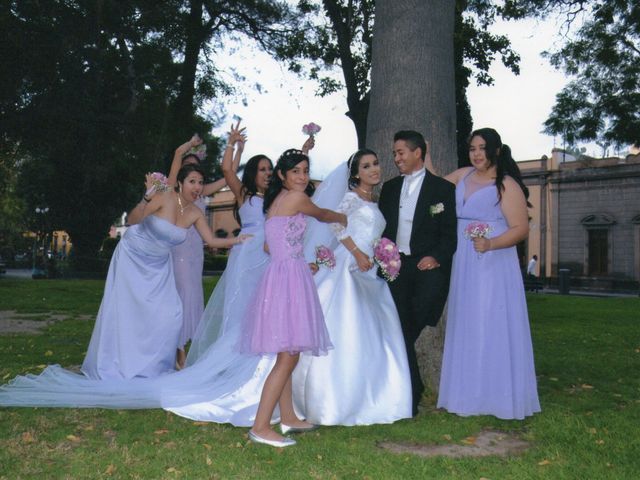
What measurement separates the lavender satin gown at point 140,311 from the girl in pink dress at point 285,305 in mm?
2310

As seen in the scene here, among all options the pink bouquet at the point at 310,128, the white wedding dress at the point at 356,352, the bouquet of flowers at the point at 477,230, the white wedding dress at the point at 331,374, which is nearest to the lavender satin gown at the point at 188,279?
the white wedding dress at the point at 331,374

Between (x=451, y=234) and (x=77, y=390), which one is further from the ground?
(x=451, y=234)

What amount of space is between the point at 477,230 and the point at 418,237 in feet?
1.78

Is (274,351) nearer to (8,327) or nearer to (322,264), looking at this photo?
(322,264)

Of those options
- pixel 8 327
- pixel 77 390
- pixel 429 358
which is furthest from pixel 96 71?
pixel 429 358

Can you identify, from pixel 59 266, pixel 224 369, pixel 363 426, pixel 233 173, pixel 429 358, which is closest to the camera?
pixel 363 426

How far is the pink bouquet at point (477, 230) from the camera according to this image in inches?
221

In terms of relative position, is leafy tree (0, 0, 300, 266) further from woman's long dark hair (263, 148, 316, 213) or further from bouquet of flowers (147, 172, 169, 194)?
woman's long dark hair (263, 148, 316, 213)


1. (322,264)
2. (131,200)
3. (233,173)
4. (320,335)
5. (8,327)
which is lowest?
(8,327)

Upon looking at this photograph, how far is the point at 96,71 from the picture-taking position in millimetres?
16469

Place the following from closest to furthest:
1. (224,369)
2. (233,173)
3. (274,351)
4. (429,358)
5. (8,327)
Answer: (274,351)
(224,369)
(429,358)
(233,173)
(8,327)

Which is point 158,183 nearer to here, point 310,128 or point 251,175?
point 251,175

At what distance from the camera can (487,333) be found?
19.0 ft

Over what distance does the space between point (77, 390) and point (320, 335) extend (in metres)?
2.84
